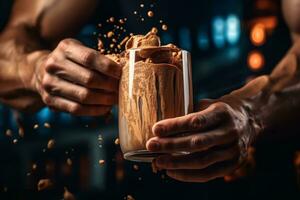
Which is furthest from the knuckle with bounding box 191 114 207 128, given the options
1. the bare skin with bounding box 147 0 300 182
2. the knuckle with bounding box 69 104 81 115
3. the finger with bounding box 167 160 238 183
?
the knuckle with bounding box 69 104 81 115

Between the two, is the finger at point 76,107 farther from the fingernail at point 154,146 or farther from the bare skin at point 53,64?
the fingernail at point 154,146

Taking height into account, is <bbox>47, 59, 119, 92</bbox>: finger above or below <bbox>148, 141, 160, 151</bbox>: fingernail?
above

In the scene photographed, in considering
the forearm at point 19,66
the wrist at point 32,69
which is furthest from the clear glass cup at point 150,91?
the forearm at point 19,66

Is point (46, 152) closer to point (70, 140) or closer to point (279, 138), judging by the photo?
point (70, 140)

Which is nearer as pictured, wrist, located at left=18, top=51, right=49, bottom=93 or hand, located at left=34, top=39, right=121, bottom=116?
hand, located at left=34, top=39, right=121, bottom=116

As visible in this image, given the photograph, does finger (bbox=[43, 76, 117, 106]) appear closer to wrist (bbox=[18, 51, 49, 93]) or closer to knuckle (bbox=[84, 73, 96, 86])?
knuckle (bbox=[84, 73, 96, 86])

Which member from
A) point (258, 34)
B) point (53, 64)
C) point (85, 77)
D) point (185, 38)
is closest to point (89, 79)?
point (85, 77)
